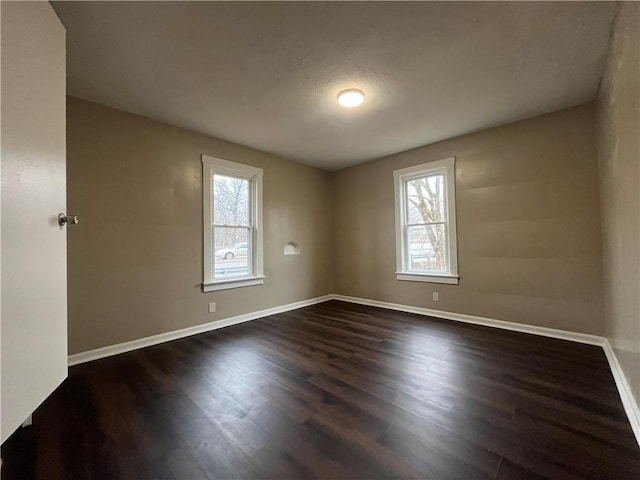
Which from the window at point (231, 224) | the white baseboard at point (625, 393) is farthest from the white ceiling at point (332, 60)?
the white baseboard at point (625, 393)

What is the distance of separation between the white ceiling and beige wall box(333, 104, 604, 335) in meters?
0.38

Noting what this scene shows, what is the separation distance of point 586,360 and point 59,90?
432 cm

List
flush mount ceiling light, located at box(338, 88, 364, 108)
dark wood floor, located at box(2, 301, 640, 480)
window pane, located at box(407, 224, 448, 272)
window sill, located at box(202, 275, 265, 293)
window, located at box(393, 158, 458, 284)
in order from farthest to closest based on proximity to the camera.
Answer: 1. window pane, located at box(407, 224, 448, 272)
2. window, located at box(393, 158, 458, 284)
3. window sill, located at box(202, 275, 265, 293)
4. flush mount ceiling light, located at box(338, 88, 364, 108)
5. dark wood floor, located at box(2, 301, 640, 480)

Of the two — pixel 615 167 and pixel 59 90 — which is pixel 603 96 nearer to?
pixel 615 167

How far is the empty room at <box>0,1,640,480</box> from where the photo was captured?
52.4 inches

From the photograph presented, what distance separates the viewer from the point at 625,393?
1.79 meters

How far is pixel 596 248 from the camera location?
2.79 m

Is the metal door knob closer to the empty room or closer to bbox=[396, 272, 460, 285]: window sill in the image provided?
the empty room

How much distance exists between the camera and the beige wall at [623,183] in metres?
1.47

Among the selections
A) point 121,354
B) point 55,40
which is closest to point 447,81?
point 55,40

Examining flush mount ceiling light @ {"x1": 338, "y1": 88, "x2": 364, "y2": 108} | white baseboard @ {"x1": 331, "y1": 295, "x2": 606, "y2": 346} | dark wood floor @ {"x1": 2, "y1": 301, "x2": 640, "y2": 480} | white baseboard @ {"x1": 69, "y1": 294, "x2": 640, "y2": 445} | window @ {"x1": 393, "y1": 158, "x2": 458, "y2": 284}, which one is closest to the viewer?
dark wood floor @ {"x1": 2, "y1": 301, "x2": 640, "y2": 480}

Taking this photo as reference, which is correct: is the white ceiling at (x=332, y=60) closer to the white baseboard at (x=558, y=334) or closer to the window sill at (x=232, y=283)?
the window sill at (x=232, y=283)

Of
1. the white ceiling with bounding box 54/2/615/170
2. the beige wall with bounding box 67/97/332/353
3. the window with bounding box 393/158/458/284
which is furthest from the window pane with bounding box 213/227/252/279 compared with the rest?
the window with bounding box 393/158/458/284

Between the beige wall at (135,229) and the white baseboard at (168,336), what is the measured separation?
0.06 metres
